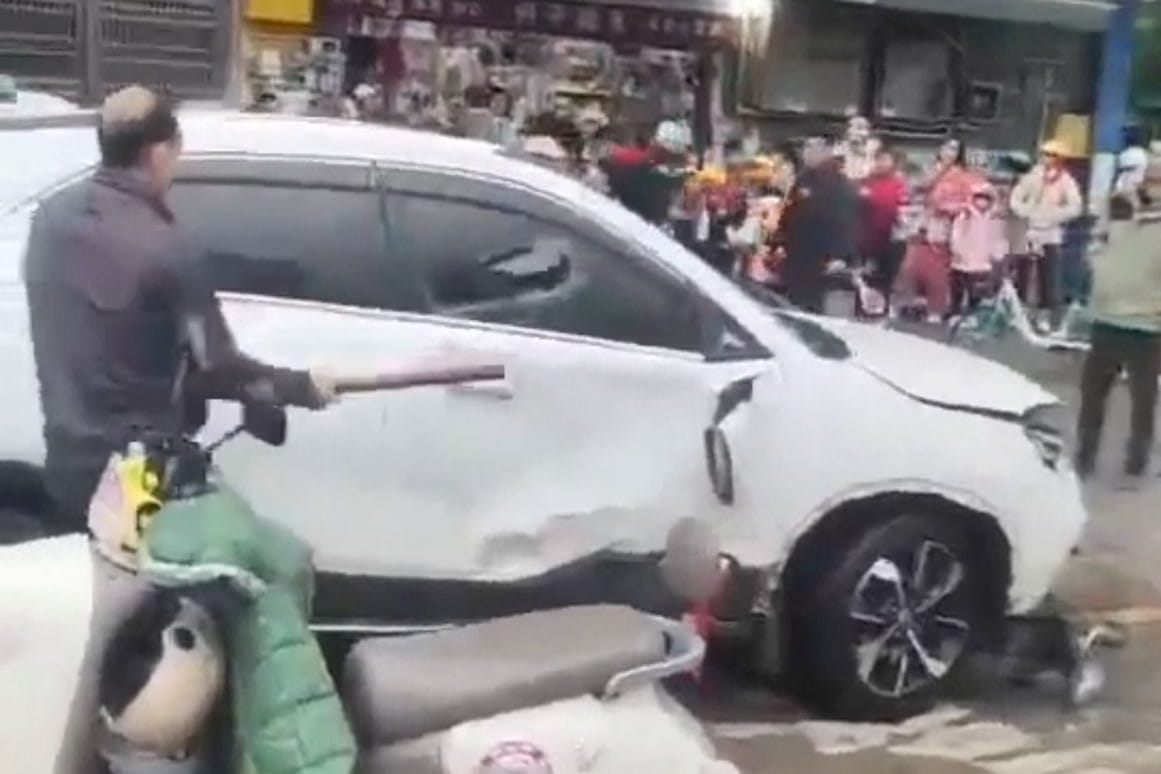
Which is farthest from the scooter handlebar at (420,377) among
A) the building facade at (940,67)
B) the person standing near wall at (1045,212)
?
the person standing near wall at (1045,212)

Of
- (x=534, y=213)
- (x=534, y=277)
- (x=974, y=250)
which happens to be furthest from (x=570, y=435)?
(x=974, y=250)

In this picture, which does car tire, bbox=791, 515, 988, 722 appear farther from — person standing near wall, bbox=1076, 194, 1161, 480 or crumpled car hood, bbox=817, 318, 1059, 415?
person standing near wall, bbox=1076, 194, 1161, 480

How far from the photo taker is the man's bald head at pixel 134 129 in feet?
12.8

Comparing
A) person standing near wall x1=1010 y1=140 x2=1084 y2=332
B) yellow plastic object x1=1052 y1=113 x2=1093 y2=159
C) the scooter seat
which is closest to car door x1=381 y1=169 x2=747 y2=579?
the scooter seat

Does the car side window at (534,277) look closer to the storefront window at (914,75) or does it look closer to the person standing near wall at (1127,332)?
the storefront window at (914,75)

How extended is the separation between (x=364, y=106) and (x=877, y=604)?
Answer: 1.71 meters

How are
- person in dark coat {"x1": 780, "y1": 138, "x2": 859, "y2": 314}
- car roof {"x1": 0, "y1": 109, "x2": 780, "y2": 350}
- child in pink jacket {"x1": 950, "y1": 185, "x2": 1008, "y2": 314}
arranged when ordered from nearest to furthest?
1. car roof {"x1": 0, "y1": 109, "x2": 780, "y2": 350}
2. person in dark coat {"x1": 780, "y1": 138, "x2": 859, "y2": 314}
3. child in pink jacket {"x1": 950, "y1": 185, "x2": 1008, "y2": 314}

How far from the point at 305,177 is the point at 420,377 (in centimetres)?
48

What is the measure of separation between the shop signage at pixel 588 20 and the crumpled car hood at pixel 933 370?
85cm

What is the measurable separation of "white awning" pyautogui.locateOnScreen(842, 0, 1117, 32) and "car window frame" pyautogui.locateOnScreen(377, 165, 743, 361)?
0.91m

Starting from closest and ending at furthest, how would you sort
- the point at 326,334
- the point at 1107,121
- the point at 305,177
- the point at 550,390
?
1. the point at 326,334
2. the point at 305,177
3. the point at 550,390
4. the point at 1107,121

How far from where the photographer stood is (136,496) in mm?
3711

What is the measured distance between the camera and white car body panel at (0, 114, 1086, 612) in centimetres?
413

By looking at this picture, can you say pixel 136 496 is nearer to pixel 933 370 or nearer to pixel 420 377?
pixel 420 377
